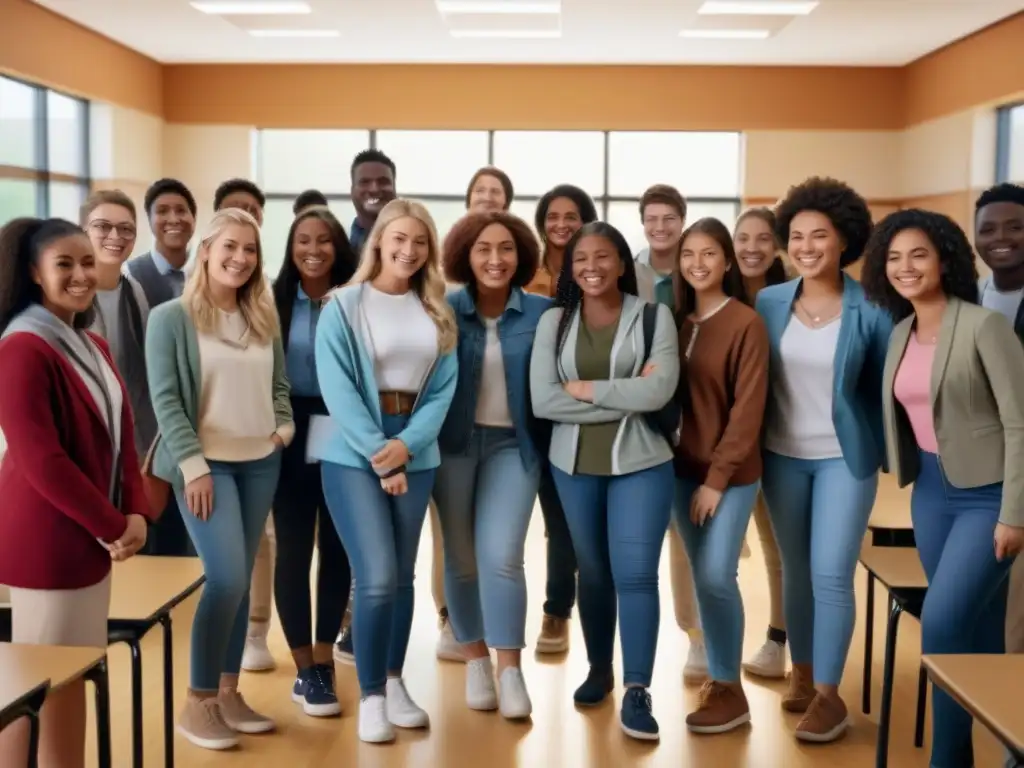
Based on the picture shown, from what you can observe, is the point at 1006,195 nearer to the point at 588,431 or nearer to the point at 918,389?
the point at 918,389

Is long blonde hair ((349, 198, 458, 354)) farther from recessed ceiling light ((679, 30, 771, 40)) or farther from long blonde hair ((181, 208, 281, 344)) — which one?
recessed ceiling light ((679, 30, 771, 40))

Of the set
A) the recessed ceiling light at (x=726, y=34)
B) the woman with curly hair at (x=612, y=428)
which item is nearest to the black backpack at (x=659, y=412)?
the woman with curly hair at (x=612, y=428)

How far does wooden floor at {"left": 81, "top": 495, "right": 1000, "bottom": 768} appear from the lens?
126 inches

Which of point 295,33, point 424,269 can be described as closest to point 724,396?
point 424,269

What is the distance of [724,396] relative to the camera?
130 inches

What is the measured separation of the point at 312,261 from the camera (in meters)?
3.57

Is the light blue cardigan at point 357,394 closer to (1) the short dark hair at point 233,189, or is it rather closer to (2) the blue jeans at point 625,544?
(2) the blue jeans at point 625,544

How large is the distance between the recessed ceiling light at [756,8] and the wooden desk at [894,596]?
5733 mm

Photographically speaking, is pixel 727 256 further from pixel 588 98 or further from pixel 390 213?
pixel 588 98

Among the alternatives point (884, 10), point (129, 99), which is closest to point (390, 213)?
point (884, 10)

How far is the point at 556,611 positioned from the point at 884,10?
5976 millimetres

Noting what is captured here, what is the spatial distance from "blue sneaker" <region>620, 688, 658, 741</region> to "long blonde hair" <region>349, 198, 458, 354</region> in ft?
3.79

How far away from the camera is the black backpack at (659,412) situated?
10.8 feet

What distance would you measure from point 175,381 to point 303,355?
55 centimetres
